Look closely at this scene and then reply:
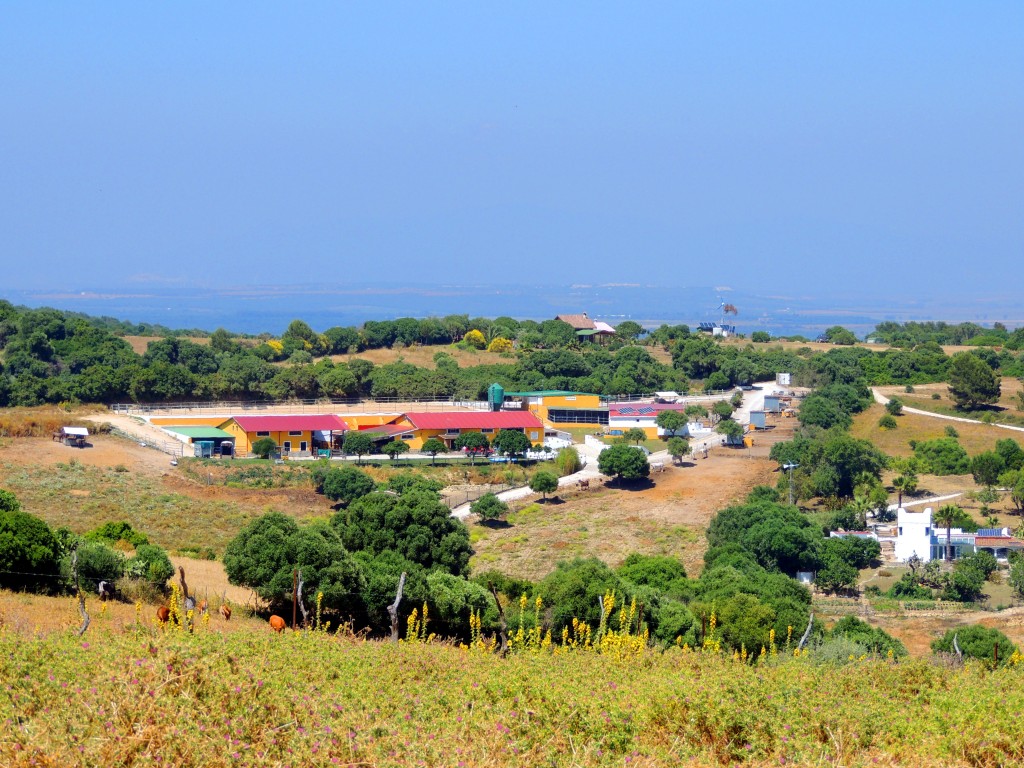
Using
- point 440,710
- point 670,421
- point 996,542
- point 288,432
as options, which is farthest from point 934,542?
point 440,710

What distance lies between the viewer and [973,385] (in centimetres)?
4891

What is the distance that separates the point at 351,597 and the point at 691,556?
14.4 meters

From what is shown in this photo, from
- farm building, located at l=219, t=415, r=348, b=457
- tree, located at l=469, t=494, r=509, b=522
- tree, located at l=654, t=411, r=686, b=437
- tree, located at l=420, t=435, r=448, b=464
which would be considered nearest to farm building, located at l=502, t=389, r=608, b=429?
tree, located at l=654, t=411, r=686, b=437

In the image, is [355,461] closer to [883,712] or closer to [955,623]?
[955,623]

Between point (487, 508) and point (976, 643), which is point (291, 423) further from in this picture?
point (976, 643)

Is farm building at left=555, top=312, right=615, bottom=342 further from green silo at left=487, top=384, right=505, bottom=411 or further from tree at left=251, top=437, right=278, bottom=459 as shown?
tree at left=251, top=437, right=278, bottom=459

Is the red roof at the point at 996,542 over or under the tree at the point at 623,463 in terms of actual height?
under

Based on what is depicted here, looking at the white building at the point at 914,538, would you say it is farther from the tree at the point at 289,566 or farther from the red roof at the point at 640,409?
the red roof at the point at 640,409

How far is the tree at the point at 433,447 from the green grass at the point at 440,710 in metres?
29.2

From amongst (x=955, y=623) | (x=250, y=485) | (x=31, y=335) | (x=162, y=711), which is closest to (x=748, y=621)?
(x=955, y=623)

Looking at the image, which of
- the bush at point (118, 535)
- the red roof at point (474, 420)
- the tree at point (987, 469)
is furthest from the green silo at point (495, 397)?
the bush at point (118, 535)

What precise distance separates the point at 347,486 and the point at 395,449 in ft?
22.9

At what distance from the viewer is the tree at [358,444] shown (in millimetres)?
38562

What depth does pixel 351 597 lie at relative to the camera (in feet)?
49.9
